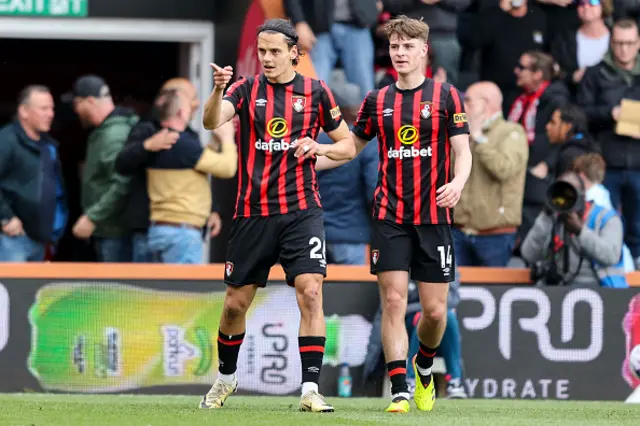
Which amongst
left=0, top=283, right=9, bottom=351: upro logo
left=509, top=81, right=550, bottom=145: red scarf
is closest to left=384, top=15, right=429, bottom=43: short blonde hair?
left=0, top=283, right=9, bottom=351: upro logo

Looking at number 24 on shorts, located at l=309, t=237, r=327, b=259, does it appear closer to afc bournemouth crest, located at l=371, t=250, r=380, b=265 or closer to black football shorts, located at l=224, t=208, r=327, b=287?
black football shorts, located at l=224, t=208, r=327, b=287

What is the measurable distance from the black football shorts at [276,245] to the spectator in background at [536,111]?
494 cm

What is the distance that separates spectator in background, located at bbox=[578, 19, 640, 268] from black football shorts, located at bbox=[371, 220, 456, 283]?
4817 mm

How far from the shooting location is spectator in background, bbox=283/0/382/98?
12.4 metres

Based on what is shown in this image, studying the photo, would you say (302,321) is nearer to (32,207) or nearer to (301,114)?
(301,114)

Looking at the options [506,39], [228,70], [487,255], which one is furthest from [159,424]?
[506,39]

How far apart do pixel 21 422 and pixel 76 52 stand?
30.2 feet

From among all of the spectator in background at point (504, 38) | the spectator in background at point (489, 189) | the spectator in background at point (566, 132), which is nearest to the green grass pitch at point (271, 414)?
the spectator in background at point (489, 189)

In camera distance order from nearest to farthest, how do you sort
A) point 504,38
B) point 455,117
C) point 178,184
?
point 455,117
point 178,184
point 504,38

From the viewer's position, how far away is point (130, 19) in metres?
14.8

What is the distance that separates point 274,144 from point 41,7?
21.8 ft

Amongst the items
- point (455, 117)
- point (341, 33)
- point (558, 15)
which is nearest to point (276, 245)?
point (455, 117)

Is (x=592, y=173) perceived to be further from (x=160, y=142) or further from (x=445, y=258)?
(x=445, y=258)

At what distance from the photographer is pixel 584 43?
544 inches
